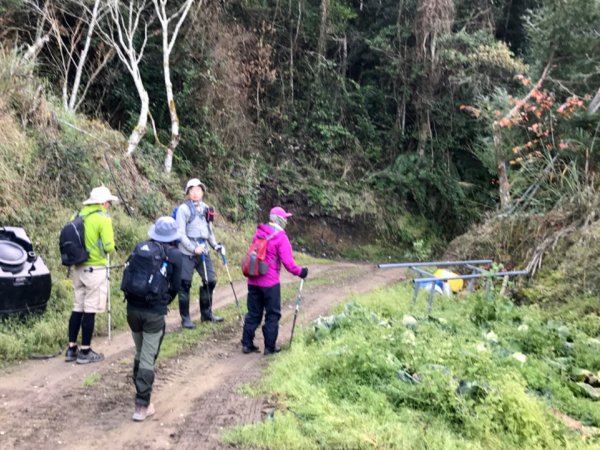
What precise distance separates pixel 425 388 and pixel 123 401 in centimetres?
278

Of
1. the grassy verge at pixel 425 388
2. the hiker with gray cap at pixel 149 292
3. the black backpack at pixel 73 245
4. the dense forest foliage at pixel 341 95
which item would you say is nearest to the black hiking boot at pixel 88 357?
the black backpack at pixel 73 245

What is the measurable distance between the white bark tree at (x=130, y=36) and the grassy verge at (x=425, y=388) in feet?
30.0

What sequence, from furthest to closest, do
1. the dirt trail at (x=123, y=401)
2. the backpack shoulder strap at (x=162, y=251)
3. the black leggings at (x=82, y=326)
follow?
the black leggings at (x=82, y=326), the backpack shoulder strap at (x=162, y=251), the dirt trail at (x=123, y=401)

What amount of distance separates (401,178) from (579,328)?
14.5 m

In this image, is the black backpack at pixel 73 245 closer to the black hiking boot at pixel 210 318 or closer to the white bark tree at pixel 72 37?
the black hiking boot at pixel 210 318

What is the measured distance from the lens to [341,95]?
22750mm

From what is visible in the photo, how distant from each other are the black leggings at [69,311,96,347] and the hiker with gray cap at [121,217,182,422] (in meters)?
1.52

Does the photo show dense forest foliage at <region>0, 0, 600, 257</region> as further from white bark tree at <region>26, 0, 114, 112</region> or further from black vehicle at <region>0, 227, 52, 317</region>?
→ black vehicle at <region>0, 227, 52, 317</region>

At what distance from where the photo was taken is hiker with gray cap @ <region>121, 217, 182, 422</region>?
478 cm

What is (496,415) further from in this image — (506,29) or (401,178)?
(506,29)

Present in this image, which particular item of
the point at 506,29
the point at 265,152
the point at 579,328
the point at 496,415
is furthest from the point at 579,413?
the point at 506,29

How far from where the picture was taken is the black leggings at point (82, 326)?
6320mm

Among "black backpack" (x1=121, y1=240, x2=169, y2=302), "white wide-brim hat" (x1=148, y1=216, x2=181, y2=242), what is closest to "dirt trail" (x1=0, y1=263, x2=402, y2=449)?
"black backpack" (x1=121, y1=240, x2=169, y2=302)

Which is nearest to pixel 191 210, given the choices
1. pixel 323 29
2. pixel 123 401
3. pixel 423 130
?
pixel 123 401
